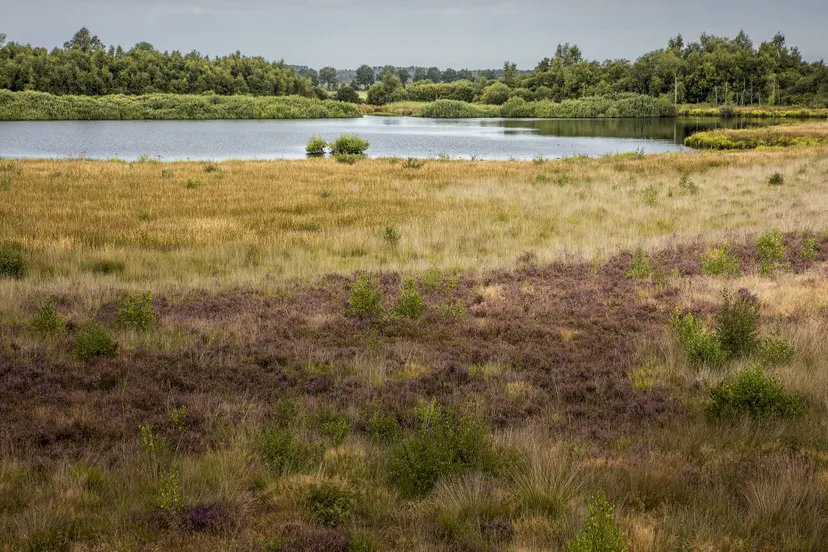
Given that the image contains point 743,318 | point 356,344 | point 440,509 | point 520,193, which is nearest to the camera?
point 440,509

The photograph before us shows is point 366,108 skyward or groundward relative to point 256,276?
skyward

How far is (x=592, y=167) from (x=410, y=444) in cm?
3802

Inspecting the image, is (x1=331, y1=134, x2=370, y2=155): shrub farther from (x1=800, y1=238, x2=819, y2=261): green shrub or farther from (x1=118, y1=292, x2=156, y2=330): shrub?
(x1=118, y1=292, x2=156, y2=330): shrub

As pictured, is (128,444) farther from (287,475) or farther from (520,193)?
(520,193)

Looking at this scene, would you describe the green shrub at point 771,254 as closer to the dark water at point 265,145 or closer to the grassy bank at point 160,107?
the dark water at point 265,145

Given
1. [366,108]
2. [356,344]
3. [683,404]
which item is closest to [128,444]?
[356,344]

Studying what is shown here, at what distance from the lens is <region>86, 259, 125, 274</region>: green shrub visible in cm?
1521

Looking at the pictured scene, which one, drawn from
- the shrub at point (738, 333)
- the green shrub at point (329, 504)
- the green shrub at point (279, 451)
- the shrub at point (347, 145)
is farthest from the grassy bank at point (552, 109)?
→ the green shrub at point (329, 504)

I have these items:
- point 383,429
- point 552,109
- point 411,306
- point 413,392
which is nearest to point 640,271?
point 411,306

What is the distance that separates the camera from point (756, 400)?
6.76 m

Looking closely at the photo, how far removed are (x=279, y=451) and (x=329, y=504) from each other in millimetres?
929

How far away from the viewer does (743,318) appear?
8992 mm

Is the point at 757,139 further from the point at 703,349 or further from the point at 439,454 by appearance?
the point at 439,454

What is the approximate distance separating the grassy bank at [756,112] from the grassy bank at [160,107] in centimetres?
7963
